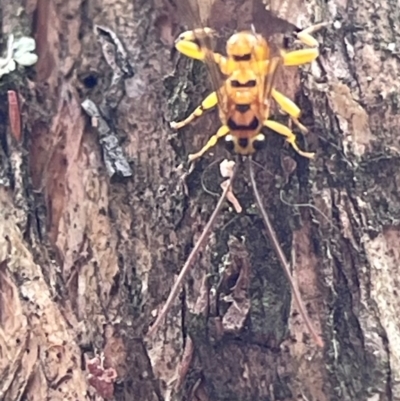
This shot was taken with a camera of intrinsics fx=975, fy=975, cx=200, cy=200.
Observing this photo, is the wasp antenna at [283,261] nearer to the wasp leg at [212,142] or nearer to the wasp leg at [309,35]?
the wasp leg at [212,142]

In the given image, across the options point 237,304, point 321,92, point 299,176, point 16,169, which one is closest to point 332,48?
point 321,92

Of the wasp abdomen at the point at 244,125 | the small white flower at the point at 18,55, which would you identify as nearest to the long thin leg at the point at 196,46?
the wasp abdomen at the point at 244,125

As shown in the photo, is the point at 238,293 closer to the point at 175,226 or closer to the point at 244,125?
the point at 175,226

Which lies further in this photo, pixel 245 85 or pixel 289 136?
pixel 245 85

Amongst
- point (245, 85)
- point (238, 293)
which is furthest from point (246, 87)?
point (238, 293)

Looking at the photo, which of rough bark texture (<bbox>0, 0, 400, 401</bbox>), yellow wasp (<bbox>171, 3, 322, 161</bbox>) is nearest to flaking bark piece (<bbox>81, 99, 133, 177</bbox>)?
rough bark texture (<bbox>0, 0, 400, 401</bbox>)

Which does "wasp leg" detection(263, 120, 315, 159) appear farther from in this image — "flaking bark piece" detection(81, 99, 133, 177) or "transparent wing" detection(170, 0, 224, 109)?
"flaking bark piece" detection(81, 99, 133, 177)
